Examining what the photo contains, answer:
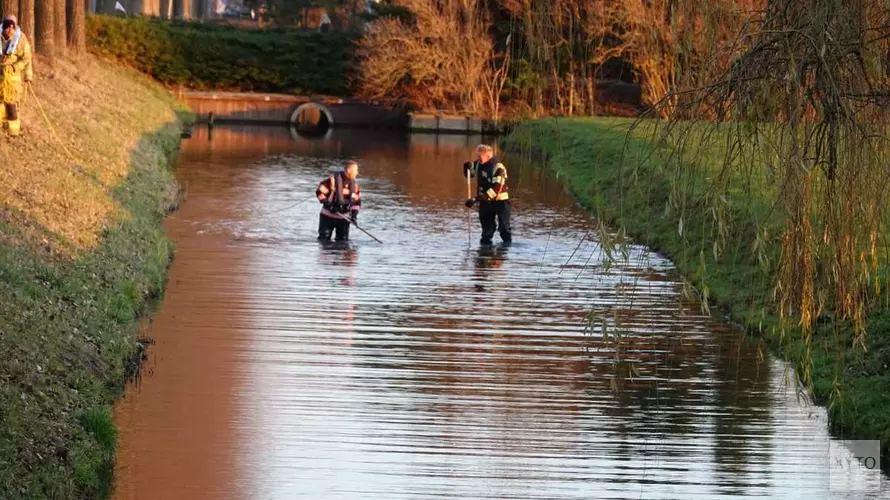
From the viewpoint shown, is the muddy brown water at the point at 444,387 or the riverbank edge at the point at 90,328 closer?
the riverbank edge at the point at 90,328

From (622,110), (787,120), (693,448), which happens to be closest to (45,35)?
(622,110)

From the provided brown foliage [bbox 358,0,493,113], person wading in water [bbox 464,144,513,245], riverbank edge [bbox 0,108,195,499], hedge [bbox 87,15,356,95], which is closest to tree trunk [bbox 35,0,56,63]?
riverbank edge [bbox 0,108,195,499]

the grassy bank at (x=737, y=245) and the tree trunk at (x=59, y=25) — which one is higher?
the tree trunk at (x=59, y=25)

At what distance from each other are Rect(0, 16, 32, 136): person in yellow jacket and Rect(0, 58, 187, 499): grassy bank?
15.9 inches

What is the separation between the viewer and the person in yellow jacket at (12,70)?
2089 cm

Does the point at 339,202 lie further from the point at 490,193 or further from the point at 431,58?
the point at 431,58

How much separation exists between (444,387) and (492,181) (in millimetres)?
9378

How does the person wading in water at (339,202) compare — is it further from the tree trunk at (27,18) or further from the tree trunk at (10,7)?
the tree trunk at (27,18)

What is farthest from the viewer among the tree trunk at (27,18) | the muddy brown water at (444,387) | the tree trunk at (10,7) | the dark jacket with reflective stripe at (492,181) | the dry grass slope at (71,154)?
the tree trunk at (27,18)

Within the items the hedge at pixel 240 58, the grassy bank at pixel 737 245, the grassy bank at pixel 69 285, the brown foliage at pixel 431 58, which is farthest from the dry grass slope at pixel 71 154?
the hedge at pixel 240 58

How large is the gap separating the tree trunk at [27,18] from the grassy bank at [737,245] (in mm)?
15029

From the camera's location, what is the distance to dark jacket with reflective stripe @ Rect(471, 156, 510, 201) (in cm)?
2159

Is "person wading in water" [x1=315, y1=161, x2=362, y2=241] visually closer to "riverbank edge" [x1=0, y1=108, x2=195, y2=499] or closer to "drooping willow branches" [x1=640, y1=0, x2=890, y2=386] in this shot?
"riverbank edge" [x1=0, y1=108, x2=195, y2=499]

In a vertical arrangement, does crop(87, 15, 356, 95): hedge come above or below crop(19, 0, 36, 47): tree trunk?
below
